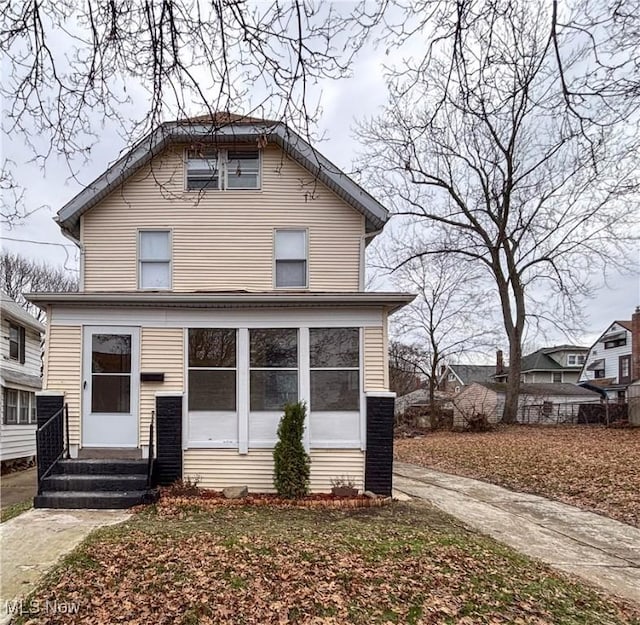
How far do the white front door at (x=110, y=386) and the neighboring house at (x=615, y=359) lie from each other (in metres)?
29.9

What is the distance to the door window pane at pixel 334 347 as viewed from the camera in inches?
339

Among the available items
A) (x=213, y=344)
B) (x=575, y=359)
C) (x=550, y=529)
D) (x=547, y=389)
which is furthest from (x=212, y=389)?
(x=575, y=359)

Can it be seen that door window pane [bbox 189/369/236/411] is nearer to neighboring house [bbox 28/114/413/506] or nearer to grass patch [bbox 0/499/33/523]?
neighboring house [bbox 28/114/413/506]

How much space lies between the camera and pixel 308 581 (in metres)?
4.50

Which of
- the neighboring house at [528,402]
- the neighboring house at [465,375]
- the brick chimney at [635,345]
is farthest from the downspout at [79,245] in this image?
the neighboring house at [465,375]

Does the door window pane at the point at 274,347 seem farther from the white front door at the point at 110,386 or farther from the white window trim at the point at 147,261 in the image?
the white window trim at the point at 147,261

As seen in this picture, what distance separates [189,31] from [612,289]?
66.7 feet

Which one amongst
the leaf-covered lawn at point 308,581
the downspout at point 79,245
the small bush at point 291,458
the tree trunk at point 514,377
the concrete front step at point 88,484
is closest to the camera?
the leaf-covered lawn at point 308,581

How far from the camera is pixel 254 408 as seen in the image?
8.55m

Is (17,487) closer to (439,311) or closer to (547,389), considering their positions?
(439,311)

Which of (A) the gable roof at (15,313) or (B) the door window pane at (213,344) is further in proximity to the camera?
(A) the gable roof at (15,313)

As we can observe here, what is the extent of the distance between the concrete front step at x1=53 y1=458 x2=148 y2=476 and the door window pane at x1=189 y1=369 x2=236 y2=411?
1259mm

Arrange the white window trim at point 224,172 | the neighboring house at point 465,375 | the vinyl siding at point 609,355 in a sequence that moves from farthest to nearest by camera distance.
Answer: the neighboring house at point 465,375, the vinyl siding at point 609,355, the white window trim at point 224,172

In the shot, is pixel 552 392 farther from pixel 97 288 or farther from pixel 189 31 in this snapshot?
pixel 189 31
